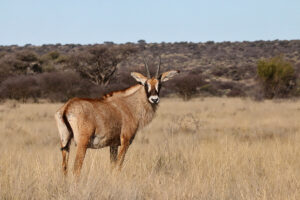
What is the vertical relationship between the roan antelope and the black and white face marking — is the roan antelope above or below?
below

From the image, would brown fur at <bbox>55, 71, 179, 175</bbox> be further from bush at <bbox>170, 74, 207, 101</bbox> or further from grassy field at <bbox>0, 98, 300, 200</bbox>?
bush at <bbox>170, 74, 207, 101</bbox>

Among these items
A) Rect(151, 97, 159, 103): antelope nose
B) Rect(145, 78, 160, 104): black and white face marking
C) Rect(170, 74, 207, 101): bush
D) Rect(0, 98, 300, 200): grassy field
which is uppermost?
Rect(145, 78, 160, 104): black and white face marking

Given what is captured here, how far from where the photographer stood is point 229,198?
4652 mm

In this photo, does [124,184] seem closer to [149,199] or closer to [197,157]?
[149,199]

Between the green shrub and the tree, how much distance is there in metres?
11.8

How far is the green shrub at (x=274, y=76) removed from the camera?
31.7 m

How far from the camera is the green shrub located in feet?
104

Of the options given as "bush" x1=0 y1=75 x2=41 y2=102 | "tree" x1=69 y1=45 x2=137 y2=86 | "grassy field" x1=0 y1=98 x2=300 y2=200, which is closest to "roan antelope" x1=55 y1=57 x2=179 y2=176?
"grassy field" x1=0 y1=98 x2=300 y2=200

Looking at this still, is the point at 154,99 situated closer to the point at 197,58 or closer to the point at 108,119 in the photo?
the point at 108,119

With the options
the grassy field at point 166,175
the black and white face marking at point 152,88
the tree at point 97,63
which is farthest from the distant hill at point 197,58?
the black and white face marking at point 152,88

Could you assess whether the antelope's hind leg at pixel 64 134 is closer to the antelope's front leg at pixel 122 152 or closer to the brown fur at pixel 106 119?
the brown fur at pixel 106 119

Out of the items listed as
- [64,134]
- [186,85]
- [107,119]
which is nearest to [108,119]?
[107,119]

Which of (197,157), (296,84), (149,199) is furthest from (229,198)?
(296,84)

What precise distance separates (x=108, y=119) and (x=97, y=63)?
101 feet
